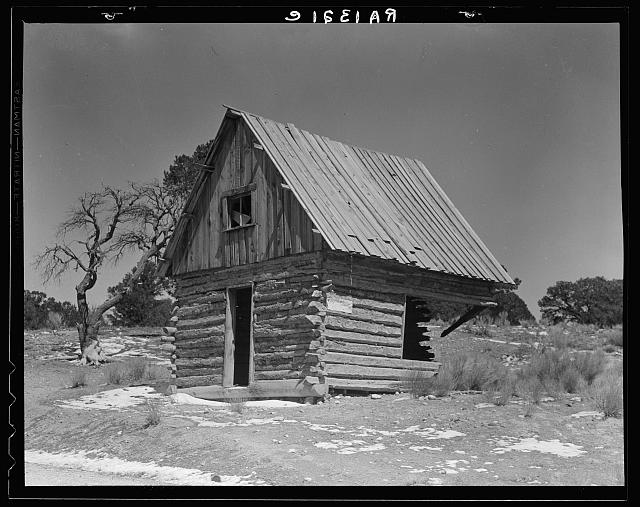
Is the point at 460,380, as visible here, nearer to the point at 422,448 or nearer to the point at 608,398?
the point at 608,398

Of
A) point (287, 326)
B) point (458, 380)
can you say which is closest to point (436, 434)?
point (458, 380)

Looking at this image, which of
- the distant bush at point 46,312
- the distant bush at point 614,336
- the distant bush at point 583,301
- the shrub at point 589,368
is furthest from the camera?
the distant bush at point 583,301

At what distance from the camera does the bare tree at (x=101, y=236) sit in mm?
25703

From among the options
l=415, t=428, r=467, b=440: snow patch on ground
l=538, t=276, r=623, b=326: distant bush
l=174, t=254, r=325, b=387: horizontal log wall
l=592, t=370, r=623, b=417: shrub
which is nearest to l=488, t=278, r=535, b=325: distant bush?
l=538, t=276, r=623, b=326: distant bush

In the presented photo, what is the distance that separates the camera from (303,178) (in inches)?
715

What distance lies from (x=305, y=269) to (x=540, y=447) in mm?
6764

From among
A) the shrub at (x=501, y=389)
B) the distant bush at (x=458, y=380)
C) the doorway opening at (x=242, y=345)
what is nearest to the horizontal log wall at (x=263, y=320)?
the doorway opening at (x=242, y=345)

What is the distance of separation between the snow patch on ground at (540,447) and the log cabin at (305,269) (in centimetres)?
511

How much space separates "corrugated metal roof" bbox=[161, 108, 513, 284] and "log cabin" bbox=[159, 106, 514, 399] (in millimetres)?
43

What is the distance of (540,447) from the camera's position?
38.2 ft

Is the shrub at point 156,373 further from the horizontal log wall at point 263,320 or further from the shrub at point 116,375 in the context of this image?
the horizontal log wall at point 263,320

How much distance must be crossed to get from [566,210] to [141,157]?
883 centimetres

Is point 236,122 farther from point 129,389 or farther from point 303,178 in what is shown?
point 129,389

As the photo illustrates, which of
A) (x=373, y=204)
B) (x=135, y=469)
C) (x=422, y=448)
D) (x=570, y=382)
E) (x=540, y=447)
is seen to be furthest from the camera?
(x=373, y=204)
